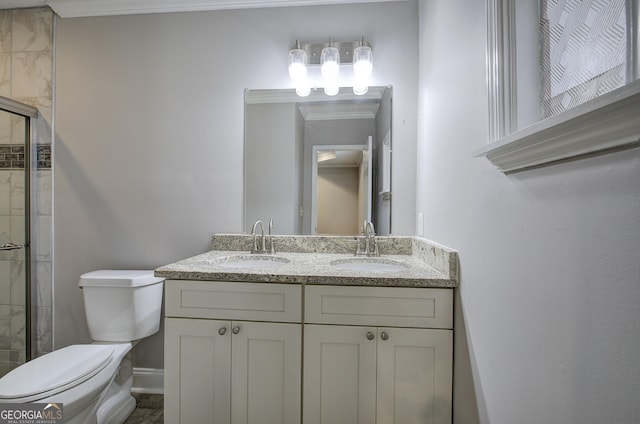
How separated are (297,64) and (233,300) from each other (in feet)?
4.45

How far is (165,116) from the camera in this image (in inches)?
66.1

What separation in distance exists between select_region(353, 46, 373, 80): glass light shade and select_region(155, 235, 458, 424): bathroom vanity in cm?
109

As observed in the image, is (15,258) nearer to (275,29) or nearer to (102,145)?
(102,145)

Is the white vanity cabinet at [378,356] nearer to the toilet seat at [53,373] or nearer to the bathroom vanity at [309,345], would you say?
the bathroom vanity at [309,345]

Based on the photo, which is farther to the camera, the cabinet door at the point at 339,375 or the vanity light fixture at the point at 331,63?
the vanity light fixture at the point at 331,63

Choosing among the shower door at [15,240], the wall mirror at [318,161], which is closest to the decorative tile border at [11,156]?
the shower door at [15,240]

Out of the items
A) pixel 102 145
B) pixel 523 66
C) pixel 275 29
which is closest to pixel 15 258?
pixel 102 145

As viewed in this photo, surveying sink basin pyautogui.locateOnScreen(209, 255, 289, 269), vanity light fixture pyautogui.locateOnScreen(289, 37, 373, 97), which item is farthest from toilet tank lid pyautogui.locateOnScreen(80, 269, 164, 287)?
vanity light fixture pyautogui.locateOnScreen(289, 37, 373, 97)

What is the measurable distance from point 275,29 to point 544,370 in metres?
1.98

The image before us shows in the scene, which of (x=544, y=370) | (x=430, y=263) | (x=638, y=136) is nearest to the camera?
(x=638, y=136)

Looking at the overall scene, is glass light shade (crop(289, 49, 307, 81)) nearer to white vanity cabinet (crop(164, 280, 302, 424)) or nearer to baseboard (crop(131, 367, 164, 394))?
white vanity cabinet (crop(164, 280, 302, 424))

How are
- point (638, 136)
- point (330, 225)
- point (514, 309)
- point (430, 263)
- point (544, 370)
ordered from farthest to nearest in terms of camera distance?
point (330, 225), point (430, 263), point (514, 309), point (544, 370), point (638, 136)

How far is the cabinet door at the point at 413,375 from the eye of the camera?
1023 mm

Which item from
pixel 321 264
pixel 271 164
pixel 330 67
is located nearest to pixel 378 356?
pixel 321 264
